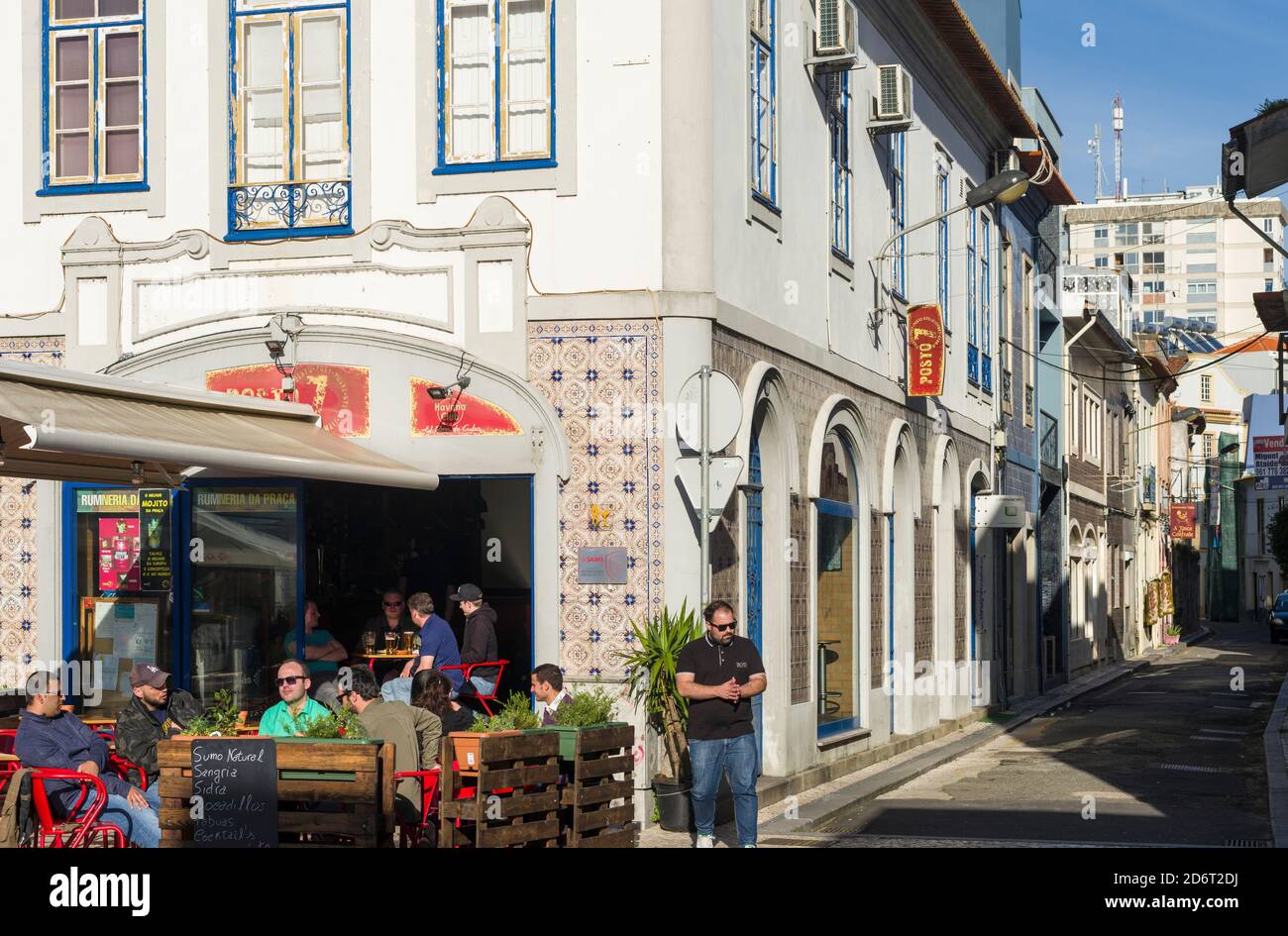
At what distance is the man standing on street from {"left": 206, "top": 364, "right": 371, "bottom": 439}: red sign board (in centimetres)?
396

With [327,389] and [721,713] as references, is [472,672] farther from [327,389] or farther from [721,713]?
[721,713]

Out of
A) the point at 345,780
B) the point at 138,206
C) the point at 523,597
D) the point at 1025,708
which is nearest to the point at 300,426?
the point at 138,206

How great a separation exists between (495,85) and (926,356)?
360 inches

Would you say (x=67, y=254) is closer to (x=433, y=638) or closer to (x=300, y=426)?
(x=300, y=426)

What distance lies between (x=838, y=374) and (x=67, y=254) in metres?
7.80

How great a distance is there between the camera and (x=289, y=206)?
15211 mm

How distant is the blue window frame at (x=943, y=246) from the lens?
24828 millimetres

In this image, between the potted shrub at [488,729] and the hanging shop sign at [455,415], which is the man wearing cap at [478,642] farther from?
the potted shrub at [488,729]

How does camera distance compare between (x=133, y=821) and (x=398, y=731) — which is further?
(x=398, y=731)

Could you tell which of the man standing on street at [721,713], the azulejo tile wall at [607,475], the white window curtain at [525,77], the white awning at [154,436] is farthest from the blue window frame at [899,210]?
the man standing on street at [721,713]

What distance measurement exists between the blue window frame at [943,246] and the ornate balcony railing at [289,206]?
11.4 meters

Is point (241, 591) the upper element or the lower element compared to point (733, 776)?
upper

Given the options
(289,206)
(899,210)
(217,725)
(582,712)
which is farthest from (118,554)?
(899,210)

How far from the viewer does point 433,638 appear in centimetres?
1478
